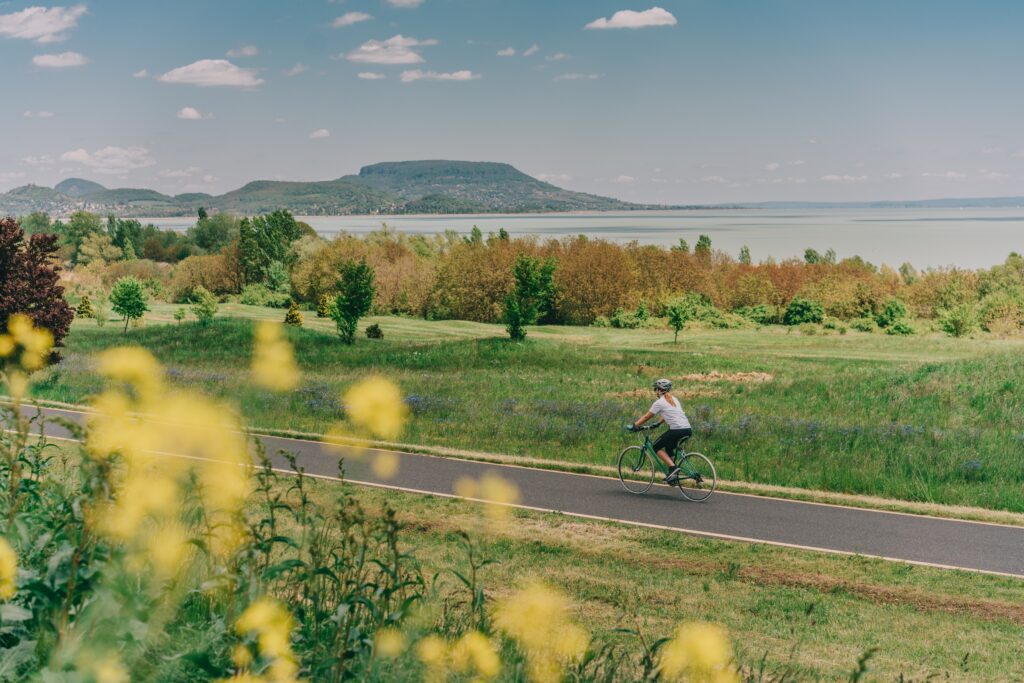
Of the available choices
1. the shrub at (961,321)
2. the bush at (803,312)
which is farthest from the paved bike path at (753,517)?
the bush at (803,312)

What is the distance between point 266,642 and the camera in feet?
8.04

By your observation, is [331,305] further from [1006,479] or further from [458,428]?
[1006,479]

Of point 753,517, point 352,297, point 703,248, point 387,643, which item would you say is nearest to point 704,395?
point 753,517

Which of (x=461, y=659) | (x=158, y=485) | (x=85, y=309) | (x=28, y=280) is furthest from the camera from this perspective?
(x=85, y=309)

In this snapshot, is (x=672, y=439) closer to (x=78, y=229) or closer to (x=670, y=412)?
(x=670, y=412)

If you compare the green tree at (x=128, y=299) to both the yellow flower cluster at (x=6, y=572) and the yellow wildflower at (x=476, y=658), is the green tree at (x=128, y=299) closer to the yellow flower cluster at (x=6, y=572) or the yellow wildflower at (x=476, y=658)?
the yellow wildflower at (x=476, y=658)

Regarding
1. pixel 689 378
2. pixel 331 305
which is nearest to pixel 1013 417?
pixel 689 378

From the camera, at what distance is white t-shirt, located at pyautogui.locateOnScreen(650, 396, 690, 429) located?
13.3 m

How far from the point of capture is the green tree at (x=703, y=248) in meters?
61.6

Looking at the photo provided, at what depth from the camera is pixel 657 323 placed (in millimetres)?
44156

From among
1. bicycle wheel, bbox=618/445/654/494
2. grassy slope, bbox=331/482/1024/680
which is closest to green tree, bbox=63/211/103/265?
bicycle wheel, bbox=618/445/654/494

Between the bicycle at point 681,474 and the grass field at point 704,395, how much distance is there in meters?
1.72

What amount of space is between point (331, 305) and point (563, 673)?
29.5 m

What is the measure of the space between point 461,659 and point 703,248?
61.9 metres
